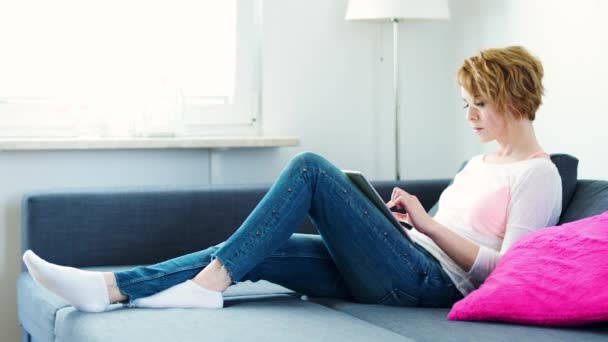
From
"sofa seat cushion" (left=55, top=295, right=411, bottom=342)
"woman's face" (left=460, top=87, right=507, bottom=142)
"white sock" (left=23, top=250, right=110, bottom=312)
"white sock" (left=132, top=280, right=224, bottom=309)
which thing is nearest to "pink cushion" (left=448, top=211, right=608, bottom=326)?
"sofa seat cushion" (left=55, top=295, right=411, bottom=342)

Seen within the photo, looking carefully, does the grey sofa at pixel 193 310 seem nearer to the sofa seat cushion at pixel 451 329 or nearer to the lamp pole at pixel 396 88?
the sofa seat cushion at pixel 451 329

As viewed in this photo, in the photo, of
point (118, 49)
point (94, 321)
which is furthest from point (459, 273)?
point (118, 49)

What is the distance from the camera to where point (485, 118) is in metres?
2.43

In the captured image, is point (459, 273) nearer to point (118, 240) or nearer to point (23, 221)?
point (118, 240)

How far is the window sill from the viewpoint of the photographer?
319 centimetres

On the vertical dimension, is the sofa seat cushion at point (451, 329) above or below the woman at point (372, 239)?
below

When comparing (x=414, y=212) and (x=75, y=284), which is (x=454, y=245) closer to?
(x=414, y=212)

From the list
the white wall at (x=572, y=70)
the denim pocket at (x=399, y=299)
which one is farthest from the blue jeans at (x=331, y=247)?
the white wall at (x=572, y=70)

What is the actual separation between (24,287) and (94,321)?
0.74 meters

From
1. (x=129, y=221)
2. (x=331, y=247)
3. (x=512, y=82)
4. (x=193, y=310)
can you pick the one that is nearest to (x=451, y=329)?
(x=331, y=247)

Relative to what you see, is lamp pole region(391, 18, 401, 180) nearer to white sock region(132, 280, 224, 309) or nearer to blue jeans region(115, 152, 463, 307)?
blue jeans region(115, 152, 463, 307)

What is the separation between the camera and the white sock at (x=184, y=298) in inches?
86.7

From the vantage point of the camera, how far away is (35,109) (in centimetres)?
333

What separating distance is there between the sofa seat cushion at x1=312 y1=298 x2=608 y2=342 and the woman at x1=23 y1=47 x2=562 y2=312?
79 mm
